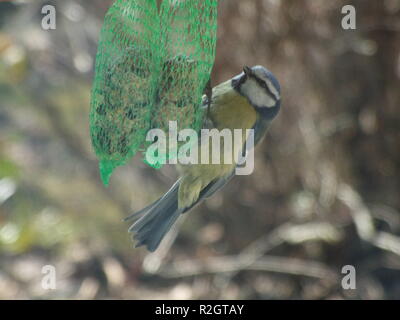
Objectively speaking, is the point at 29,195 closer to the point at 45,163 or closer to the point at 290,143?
the point at 45,163

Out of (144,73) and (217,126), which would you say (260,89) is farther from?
(144,73)

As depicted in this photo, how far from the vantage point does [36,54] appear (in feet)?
10.3

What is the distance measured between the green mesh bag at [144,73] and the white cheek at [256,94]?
11cm

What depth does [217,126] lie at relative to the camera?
131 centimetres

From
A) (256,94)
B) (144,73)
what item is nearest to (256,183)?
(256,94)

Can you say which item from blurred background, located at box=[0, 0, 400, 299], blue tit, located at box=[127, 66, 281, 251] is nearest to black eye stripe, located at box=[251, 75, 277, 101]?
blue tit, located at box=[127, 66, 281, 251]

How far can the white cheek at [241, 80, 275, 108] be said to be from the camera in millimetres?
1283

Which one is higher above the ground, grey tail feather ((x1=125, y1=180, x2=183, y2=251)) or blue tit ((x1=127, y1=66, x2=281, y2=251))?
blue tit ((x1=127, y1=66, x2=281, y2=251))

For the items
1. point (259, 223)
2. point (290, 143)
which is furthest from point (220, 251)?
point (290, 143)

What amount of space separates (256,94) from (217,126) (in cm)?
11

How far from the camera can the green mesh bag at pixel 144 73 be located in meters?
1.21

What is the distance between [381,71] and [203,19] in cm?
170

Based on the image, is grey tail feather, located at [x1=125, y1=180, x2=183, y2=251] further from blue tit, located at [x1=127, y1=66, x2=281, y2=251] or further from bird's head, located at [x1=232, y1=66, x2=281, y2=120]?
bird's head, located at [x1=232, y1=66, x2=281, y2=120]
